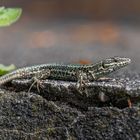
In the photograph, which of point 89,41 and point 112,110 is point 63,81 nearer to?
→ point 112,110

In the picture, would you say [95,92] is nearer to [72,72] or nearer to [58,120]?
[58,120]

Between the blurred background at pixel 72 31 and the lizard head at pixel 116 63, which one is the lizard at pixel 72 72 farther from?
the blurred background at pixel 72 31

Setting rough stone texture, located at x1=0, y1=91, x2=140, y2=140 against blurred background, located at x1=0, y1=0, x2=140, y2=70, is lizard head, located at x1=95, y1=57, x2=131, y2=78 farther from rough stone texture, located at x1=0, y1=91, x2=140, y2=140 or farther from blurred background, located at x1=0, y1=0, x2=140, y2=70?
blurred background, located at x1=0, y1=0, x2=140, y2=70

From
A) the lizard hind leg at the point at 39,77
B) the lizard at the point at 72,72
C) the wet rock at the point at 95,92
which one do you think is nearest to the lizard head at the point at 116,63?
the lizard at the point at 72,72

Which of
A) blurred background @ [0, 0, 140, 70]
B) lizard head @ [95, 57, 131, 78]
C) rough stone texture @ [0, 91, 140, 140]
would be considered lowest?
blurred background @ [0, 0, 140, 70]

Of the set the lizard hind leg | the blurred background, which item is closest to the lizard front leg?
the lizard hind leg
